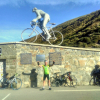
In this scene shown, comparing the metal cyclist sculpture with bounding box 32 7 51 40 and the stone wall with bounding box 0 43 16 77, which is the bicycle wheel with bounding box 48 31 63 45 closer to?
the metal cyclist sculpture with bounding box 32 7 51 40

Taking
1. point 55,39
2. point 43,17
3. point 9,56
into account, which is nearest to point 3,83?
point 9,56

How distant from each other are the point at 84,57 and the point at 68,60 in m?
1.04

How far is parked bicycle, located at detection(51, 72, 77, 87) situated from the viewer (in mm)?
7734

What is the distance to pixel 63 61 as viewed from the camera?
8180 mm

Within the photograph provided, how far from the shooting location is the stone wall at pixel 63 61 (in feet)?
25.9

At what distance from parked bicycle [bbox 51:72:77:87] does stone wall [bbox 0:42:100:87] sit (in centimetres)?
27

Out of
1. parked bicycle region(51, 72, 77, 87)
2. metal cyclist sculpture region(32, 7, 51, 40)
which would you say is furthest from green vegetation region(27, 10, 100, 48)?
parked bicycle region(51, 72, 77, 87)

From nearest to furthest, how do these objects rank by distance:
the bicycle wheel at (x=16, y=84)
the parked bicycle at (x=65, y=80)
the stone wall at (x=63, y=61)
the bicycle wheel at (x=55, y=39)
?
1. the bicycle wheel at (x=16, y=84)
2. the parked bicycle at (x=65, y=80)
3. the stone wall at (x=63, y=61)
4. the bicycle wheel at (x=55, y=39)

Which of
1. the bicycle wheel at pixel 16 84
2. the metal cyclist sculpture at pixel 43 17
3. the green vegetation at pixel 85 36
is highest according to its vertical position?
the green vegetation at pixel 85 36

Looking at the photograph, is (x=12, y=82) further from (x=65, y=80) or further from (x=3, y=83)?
(x=65, y=80)

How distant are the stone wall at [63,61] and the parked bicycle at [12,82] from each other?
11.4 inches

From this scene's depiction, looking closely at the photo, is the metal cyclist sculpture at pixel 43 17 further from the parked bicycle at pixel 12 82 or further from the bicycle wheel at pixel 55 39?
the parked bicycle at pixel 12 82

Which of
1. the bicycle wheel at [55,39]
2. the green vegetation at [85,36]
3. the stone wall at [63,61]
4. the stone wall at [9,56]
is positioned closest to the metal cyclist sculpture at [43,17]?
the bicycle wheel at [55,39]

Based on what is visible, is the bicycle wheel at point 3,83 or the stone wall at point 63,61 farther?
the stone wall at point 63,61
